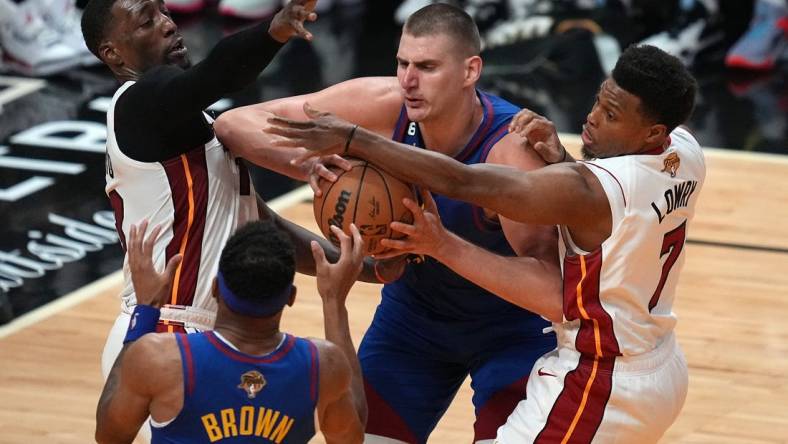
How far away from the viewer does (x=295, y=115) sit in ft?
17.9

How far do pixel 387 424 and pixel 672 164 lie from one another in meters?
1.55

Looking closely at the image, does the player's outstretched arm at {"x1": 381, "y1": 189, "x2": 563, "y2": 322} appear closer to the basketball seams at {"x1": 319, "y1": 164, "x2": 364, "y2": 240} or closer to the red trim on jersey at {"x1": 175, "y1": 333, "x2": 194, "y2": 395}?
the basketball seams at {"x1": 319, "y1": 164, "x2": 364, "y2": 240}

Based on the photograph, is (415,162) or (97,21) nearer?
(415,162)

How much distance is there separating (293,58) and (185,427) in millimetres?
9327

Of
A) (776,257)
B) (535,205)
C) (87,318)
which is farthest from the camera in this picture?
(776,257)

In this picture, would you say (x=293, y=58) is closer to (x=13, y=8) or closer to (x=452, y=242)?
(x=13, y=8)

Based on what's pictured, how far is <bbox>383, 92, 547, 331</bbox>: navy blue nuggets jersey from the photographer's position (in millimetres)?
5324

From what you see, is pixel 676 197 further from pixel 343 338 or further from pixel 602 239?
pixel 343 338

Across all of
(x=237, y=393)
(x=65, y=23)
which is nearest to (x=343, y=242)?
(x=237, y=393)

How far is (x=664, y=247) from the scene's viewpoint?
4.81 meters

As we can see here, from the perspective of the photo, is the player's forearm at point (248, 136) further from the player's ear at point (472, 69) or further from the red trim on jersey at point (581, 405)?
the red trim on jersey at point (581, 405)

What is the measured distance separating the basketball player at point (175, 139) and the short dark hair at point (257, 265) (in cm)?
81

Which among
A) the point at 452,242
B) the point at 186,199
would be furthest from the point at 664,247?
the point at 186,199

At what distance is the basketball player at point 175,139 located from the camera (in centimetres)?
479
